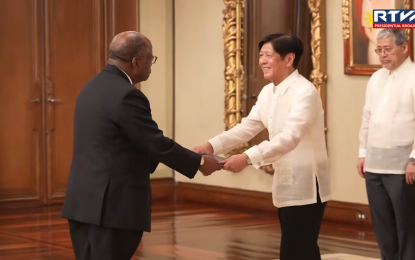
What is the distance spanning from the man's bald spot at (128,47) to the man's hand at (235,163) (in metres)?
0.80

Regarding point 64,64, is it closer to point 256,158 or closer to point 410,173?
point 410,173

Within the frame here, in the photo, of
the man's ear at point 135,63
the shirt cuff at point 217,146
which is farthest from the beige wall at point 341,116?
the man's ear at point 135,63

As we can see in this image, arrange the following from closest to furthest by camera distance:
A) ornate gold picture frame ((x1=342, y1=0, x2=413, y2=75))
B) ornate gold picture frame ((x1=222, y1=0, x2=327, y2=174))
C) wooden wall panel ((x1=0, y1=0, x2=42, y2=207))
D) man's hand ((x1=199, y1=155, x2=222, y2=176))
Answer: man's hand ((x1=199, y1=155, x2=222, y2=176)) < ornate gold picture frame ((x1=342, y1=0, x2=413, y2=75)) < ornate gold picture frame ((x1=222, y1=0, x2=327, y2=174)) < wooden wall panel ((x1=0, y1=0, x2=42, y2=207))

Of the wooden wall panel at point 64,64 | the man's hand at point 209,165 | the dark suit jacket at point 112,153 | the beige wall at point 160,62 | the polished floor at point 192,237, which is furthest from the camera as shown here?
the beige wall at point 160,62

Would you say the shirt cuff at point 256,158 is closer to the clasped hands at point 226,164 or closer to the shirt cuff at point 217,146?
the clasped hands at point 226,164

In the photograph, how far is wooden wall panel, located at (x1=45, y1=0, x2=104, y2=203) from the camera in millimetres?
8094

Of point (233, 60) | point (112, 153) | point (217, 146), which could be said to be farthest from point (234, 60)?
point (112, 153)

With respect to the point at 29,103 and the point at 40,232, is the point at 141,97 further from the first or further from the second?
the point at 29,103

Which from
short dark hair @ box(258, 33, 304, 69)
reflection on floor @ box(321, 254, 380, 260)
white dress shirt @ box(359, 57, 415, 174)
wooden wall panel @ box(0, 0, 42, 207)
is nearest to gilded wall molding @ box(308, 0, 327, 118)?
reflection on floor @ box(321, 254, 380, 260)

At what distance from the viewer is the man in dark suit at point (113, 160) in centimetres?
299

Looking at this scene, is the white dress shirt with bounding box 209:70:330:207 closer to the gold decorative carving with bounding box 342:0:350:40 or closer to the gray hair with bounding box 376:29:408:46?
the gray hair with bounding box 376:29:408:46

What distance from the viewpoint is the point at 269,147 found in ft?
11.7

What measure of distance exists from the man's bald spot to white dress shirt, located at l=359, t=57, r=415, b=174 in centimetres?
183

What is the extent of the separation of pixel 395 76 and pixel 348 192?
251cm
